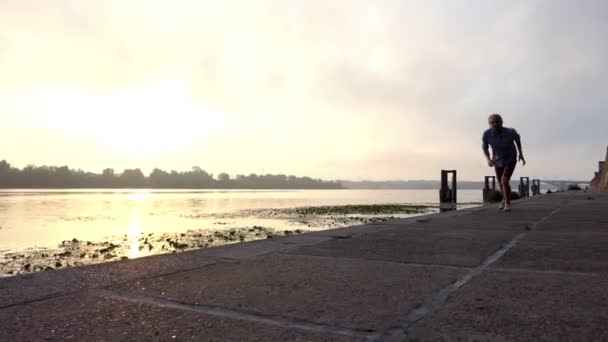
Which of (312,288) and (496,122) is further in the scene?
(496,122)

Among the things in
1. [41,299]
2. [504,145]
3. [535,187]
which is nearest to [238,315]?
[41,299]

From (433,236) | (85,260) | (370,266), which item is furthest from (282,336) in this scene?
(85,260)

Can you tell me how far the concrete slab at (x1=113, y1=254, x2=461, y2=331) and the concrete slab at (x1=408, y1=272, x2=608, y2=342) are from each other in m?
0.20

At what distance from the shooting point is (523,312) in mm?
1978

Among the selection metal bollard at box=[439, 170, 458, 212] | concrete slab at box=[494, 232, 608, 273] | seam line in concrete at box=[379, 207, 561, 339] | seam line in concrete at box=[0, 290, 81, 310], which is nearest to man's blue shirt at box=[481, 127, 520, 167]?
concrete slab at box=[494, 232, 608, 273]

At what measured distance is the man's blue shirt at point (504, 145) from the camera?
8.95 meters

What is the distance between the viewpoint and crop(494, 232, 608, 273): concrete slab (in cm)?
302

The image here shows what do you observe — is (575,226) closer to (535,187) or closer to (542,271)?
(542,271)

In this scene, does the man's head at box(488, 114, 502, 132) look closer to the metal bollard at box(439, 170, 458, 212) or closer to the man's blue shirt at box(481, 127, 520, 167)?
the man's blue shirt at box(481, 127, 520, 167)

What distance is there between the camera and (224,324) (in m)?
1.88

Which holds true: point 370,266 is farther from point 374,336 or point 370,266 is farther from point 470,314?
point 374,336

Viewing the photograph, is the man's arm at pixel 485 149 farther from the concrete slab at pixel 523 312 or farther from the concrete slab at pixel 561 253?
the concrete slab at pixel 523 312

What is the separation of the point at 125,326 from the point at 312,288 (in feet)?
3.39

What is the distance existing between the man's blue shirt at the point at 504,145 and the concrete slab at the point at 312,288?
6821mm
